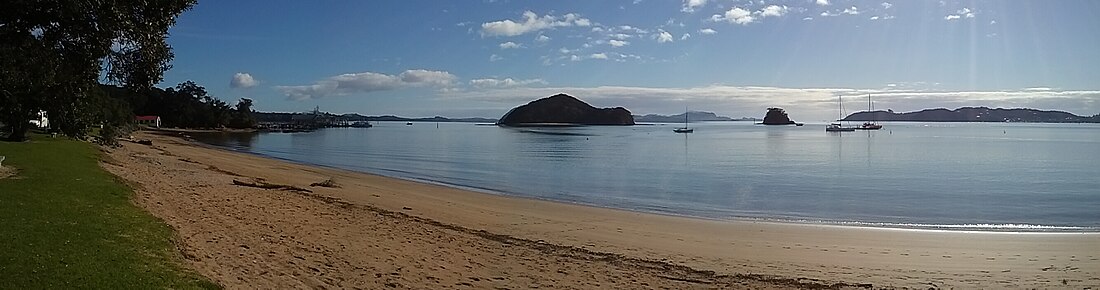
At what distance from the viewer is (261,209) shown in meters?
15.6

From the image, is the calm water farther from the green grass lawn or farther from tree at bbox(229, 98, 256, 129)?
tree at bbox(229, 98, 256, 129)

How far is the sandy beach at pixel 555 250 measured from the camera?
10031 millimetres

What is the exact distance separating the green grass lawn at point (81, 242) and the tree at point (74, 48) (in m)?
1.65

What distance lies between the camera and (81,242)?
26.5ft

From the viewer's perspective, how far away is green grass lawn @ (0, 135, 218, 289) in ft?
21.6

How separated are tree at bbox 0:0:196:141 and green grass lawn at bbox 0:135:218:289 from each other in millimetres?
1646

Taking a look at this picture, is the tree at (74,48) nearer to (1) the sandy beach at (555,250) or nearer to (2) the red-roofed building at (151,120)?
(1) the sandy beach at (555,250)

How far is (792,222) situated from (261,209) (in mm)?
13120

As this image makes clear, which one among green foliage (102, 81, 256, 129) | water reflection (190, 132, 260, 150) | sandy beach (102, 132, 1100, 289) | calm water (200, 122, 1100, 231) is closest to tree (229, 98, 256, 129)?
green foliage (102, 81, 256, 129)

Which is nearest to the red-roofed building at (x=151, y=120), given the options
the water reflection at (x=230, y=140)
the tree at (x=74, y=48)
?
the water reflection at (x=230, y=140)

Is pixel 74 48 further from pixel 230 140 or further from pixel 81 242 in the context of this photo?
pixel 230 140

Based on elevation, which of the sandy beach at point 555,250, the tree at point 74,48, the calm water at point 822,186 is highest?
the tree at point 74,48

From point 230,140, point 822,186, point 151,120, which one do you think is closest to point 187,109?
point 151,120

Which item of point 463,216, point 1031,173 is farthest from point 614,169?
point 463,216
